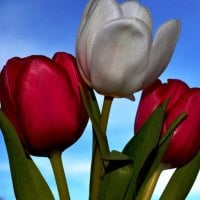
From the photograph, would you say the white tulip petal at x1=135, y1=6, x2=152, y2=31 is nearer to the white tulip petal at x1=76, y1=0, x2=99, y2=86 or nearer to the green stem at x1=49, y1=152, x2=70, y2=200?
the white tulip petal at x1=76, y1=0, x2=99, y2=86

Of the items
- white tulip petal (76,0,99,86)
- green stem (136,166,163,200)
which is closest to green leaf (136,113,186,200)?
green stem (136,166,163,200)

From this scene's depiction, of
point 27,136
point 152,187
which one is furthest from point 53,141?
point 152,187

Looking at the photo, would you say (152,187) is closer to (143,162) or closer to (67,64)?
(143,162)

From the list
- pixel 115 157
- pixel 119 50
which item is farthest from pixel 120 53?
pixel 115 157

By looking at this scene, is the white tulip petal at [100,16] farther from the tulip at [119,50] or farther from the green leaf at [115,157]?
the green leaf at [115,157]

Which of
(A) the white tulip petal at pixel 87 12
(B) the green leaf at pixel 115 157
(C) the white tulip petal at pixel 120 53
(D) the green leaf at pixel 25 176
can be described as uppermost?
(A) the white tulip petal at pixel 87 12

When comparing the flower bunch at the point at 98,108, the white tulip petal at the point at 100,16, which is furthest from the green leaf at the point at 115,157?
the white tulip petal at the point at 100,16
